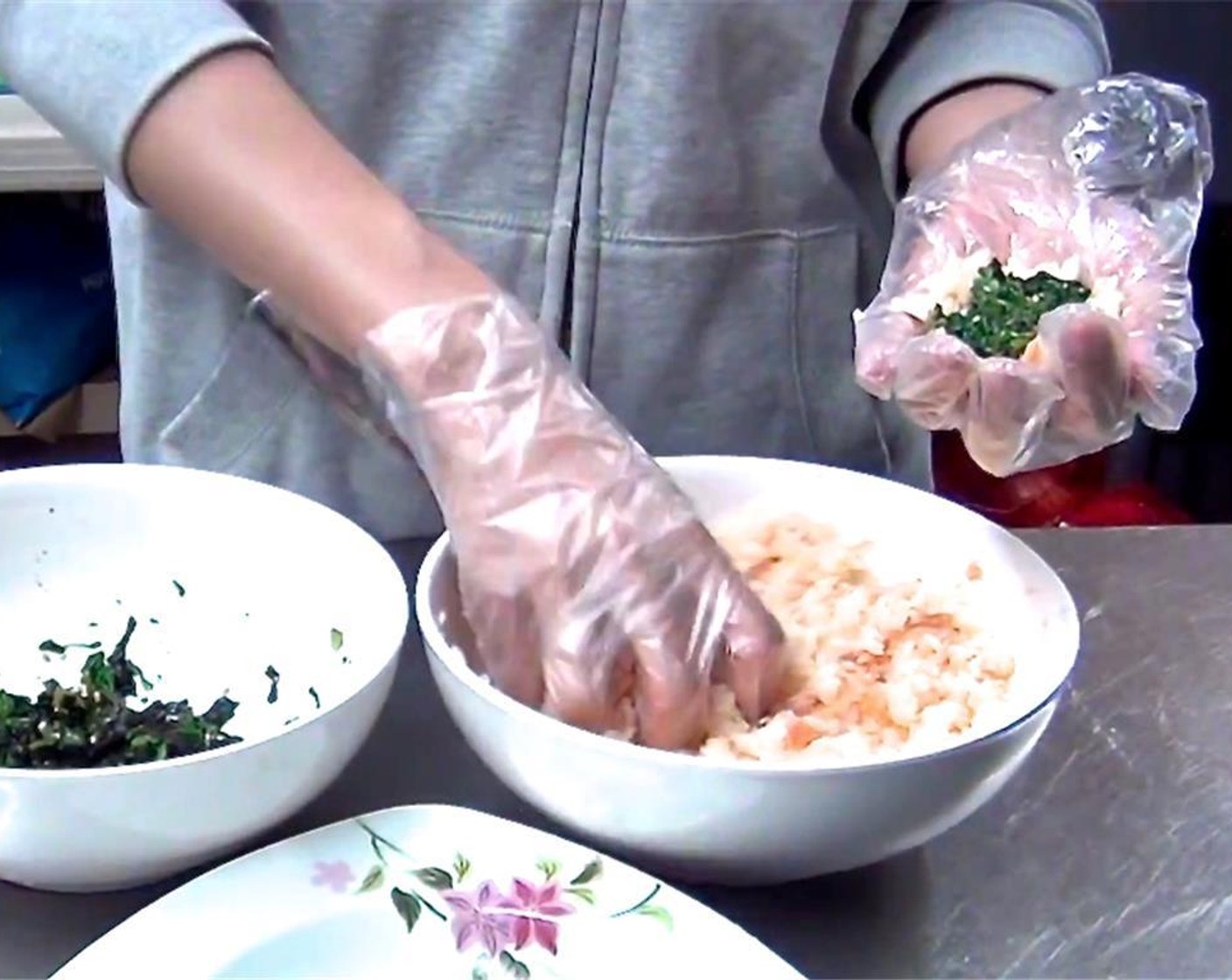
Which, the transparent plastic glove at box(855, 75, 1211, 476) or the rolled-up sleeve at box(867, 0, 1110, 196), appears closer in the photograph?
the transparent plastic glove at box(855, 75, 1211, 476)

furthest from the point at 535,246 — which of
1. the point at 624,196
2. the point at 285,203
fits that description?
the point at 285,203

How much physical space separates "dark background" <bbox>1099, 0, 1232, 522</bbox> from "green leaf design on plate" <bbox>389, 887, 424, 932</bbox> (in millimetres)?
1652

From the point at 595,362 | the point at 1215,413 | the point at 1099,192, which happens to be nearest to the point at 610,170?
the point at 595,362

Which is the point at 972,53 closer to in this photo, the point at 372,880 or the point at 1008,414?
the point at 1008,414

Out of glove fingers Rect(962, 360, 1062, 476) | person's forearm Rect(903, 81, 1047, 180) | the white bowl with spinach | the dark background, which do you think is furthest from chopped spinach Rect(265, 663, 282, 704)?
the dark background

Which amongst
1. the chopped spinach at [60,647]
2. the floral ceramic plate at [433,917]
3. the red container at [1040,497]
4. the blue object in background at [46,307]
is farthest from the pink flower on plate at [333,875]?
the blue object in background at [46,307]

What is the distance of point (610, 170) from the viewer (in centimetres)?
90

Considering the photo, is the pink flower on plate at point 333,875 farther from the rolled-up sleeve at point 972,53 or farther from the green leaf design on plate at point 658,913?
the rolled-up sleeve at point 972,53

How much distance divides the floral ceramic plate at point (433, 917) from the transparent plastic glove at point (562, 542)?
0.20 feet

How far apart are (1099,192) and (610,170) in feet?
0.85

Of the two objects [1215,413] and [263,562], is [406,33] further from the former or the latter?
[1215,413]

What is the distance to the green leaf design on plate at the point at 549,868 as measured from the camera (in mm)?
618

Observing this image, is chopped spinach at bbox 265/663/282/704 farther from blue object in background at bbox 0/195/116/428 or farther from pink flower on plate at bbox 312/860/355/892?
blue object in background at bbox 0/195/116/428

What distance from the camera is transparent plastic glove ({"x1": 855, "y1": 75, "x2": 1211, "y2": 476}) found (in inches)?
27.4
